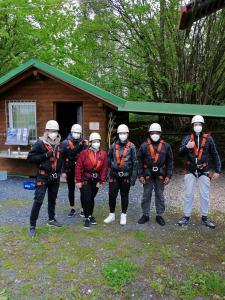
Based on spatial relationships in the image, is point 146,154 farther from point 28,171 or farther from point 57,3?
point 57,3

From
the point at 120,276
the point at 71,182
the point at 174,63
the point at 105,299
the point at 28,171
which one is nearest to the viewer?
the point at 105,299

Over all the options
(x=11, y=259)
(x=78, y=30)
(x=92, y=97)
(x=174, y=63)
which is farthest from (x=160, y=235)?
(x=78, y=30)

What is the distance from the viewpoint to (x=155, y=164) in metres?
5.90

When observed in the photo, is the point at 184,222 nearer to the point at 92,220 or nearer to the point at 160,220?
the point at 160,220

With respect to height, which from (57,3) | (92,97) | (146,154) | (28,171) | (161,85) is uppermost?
(57,3)

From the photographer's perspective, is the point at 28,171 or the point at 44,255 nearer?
the point at 44,255

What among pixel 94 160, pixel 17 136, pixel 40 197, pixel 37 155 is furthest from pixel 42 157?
pixel 17 136

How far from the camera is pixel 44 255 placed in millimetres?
4906

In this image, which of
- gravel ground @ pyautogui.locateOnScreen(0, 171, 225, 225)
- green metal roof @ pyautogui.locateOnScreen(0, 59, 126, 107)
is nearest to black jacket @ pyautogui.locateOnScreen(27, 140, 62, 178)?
gravel ground @ pyautogui.locateOnScreen(0, 171, 225, 225)

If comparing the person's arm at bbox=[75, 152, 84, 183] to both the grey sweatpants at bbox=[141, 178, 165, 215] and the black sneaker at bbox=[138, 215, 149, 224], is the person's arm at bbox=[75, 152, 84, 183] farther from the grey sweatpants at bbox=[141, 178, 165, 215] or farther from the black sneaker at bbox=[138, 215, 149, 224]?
the black sneaker at bbox=[138, 215, 149, 224]

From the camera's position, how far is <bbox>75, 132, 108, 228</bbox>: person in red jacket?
5.82m

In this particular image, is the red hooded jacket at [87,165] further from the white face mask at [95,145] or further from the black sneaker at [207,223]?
the black sneaker at [207,223]

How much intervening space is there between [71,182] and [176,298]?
3275 millimetres

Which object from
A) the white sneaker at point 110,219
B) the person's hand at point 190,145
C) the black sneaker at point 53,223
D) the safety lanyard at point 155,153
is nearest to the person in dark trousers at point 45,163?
the black sneaker at point 53,223
